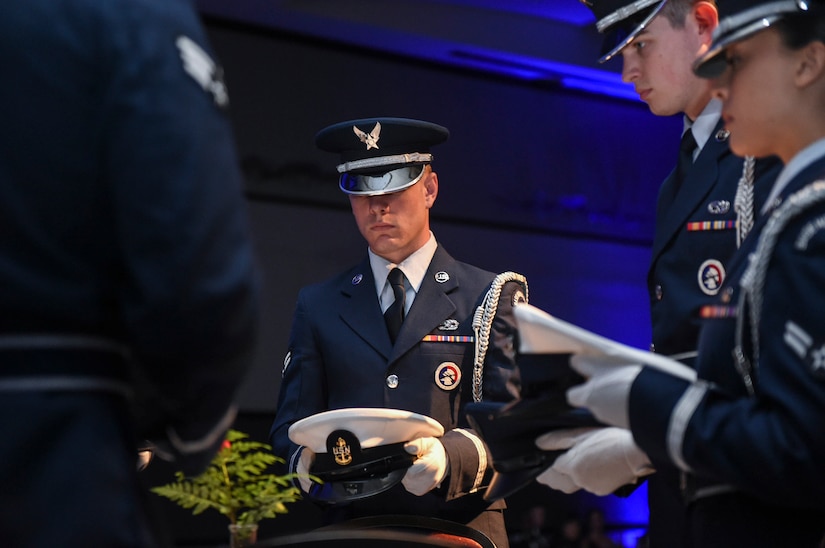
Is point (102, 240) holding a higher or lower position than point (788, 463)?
higher

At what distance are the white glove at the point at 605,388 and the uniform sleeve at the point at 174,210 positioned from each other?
0.52 m

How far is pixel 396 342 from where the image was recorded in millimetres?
2811

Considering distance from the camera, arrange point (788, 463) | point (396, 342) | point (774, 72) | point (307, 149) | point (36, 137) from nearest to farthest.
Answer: point (36, 137), point (788, 463), point (774, 72), point (396, 342), point (307, 149)

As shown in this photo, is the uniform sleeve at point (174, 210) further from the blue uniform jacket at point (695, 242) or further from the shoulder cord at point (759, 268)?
the blue uniform jacket at point (695, 242)

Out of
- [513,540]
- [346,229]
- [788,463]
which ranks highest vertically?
[346,229]

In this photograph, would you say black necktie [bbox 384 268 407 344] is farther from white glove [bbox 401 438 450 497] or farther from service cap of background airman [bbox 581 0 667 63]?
service cap of background airman [bbox 581 0 667 63]

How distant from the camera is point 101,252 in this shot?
1.25 m

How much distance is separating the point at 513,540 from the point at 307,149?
9.62ft

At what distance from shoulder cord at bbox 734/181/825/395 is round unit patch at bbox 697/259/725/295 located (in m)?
0.50

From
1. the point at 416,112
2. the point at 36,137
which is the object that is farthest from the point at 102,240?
the point at 416,112

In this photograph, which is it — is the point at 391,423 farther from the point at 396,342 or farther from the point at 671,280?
the point at 671,280

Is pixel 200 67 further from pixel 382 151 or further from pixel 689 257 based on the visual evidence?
pixel 382 151

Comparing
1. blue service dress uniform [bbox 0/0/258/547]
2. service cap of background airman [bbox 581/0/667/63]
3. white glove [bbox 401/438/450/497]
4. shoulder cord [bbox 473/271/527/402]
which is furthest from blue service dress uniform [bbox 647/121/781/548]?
blue service dress uniform [bbox 0/0/258/547]

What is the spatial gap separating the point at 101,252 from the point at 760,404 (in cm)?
86
